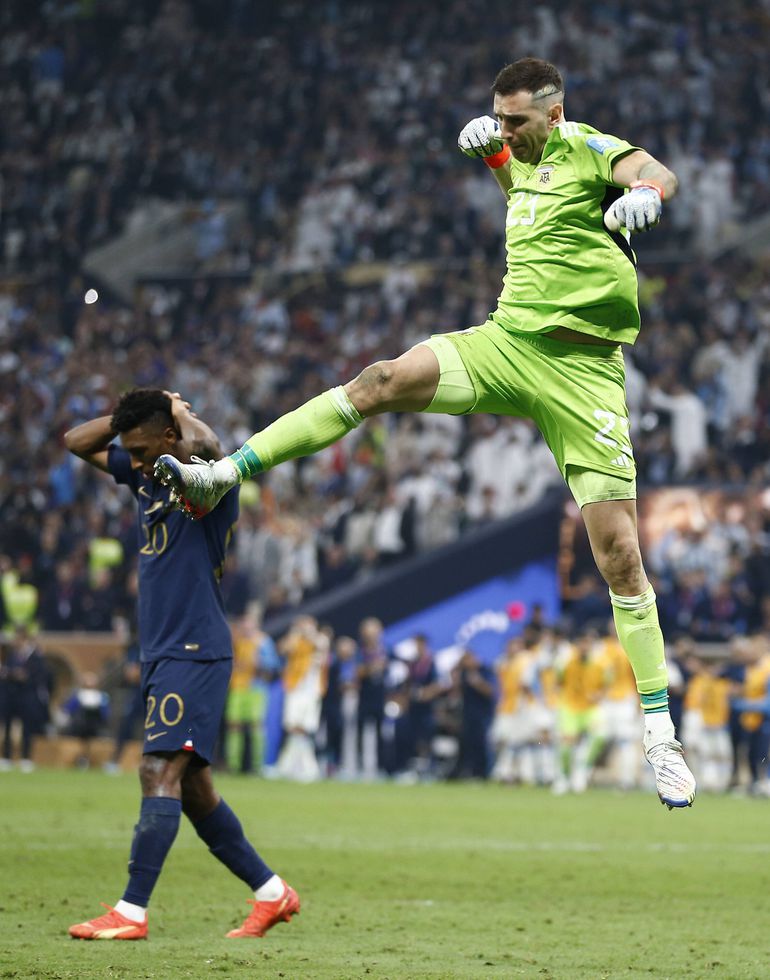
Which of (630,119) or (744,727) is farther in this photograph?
(630,119)

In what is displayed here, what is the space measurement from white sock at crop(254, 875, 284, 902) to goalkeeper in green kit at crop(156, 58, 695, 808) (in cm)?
189

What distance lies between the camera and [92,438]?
7.23 metres

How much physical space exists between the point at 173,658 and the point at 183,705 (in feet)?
0.72

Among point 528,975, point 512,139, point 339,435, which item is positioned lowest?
point 528,975

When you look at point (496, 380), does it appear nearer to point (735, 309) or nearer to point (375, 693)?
point (375, 693)

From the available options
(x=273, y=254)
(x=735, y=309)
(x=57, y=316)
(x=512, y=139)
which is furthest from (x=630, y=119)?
(x=512, y=139)

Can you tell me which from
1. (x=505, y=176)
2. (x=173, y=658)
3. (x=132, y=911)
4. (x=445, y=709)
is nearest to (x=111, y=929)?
(x=132, y=911)

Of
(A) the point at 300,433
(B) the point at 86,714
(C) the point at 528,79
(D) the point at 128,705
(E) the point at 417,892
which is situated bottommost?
(E) the point at 417,892

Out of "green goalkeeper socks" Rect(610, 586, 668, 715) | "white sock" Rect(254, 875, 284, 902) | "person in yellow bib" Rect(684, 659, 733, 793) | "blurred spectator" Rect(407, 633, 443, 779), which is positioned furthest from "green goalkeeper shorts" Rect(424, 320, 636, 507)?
"blurred spectator" Rect(407, 633, 443, 779)

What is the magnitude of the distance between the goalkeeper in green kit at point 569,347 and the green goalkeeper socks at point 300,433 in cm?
19

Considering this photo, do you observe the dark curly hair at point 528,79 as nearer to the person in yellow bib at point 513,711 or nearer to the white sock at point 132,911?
the white sock at point 132,911

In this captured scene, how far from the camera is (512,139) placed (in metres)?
6.23

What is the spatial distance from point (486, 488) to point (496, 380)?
16776 mm

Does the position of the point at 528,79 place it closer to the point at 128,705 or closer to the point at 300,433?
the point at 300,433
